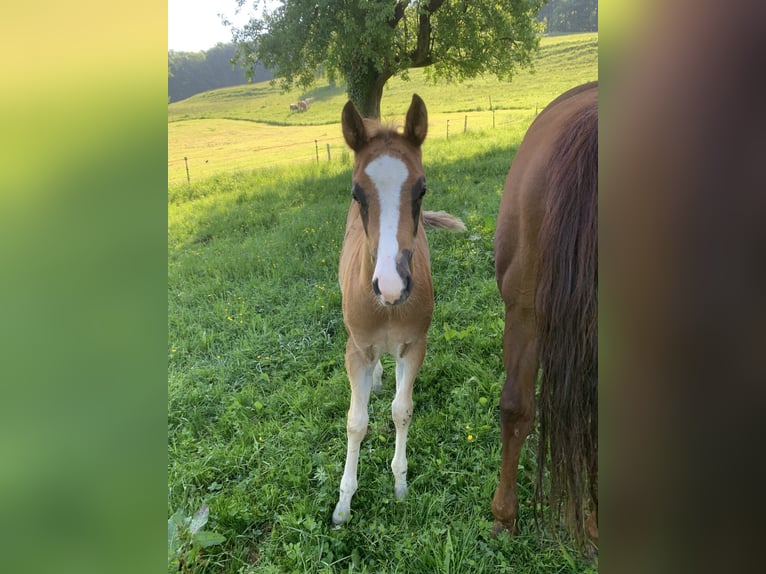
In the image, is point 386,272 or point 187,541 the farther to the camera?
point 187,541

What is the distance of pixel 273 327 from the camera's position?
3807mm

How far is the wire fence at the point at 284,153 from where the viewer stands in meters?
6.71

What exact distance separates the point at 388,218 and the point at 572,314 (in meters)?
0.78

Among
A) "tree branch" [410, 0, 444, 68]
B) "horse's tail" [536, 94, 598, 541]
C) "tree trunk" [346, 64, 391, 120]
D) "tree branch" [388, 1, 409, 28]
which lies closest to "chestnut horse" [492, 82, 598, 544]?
"horse's tail" [536, 94, 598, 541]

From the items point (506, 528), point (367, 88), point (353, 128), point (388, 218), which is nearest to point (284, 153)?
point (367, 88)

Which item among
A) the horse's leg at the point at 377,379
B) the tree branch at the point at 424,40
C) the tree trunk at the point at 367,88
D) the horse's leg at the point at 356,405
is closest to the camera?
the horse's leg at the point at 356,405

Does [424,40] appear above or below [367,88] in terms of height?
above

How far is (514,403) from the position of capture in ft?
6.38

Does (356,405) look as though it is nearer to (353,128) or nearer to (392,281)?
(392,281)

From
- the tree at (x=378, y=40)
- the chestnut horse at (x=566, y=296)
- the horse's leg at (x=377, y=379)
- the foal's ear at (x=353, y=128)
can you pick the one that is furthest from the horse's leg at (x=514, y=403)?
the tree at (x=378, y=40)

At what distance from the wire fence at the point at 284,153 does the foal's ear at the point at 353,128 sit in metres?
2.68

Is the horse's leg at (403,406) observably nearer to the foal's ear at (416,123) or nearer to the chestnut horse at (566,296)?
the chestnut horse at (566,296)
